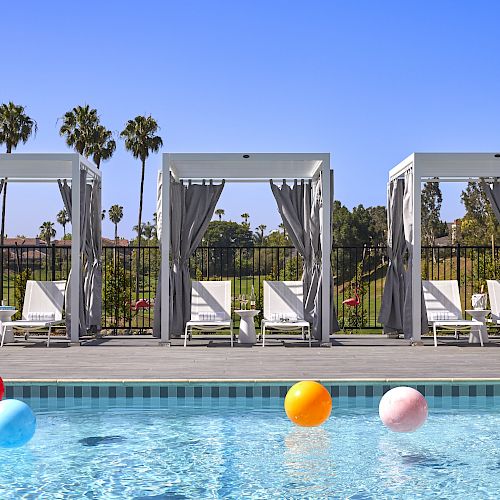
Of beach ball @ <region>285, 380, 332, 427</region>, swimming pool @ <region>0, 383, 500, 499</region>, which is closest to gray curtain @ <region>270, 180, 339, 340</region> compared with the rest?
swimming pool @ <region>0, 383, 500, 499</region>

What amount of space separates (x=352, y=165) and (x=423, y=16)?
4.89 m

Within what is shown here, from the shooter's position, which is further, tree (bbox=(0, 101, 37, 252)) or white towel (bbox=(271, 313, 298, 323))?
tree (bbox=(0, 101, 37, 252))

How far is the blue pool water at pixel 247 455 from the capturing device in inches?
181

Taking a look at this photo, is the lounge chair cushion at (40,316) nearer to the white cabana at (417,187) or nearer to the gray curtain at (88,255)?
the gray curtain at (88,255)

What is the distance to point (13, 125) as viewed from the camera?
87.8ft

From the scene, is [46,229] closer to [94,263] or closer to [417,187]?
[94,263]

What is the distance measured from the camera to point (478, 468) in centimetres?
505

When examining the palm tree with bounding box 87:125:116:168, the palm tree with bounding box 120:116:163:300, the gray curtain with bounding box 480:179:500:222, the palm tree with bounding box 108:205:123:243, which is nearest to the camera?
the gray curtain with bounding box 480:179:500:222

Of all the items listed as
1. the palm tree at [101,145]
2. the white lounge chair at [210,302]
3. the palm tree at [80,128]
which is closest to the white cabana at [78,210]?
the white lounge chair at [210,302]

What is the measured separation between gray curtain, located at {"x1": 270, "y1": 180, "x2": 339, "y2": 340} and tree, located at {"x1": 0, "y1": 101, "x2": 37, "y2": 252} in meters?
18.2

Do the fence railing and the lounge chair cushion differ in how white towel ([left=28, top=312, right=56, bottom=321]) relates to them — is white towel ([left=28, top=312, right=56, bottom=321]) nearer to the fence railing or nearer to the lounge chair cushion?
the lounge chair cushion

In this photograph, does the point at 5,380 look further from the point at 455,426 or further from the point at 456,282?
the point at 456,282

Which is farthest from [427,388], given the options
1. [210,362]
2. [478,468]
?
[210,362]

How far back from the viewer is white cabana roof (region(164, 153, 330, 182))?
32.7 feet
